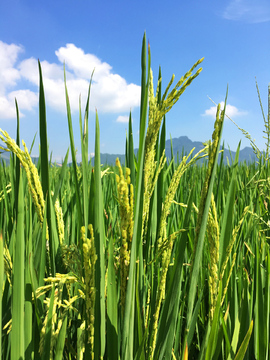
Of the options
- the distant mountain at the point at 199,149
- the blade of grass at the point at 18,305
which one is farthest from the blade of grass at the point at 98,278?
the distant mountain at the point at 199,149

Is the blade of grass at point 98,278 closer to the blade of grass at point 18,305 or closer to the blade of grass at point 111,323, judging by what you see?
the blade of grass at point 111,323

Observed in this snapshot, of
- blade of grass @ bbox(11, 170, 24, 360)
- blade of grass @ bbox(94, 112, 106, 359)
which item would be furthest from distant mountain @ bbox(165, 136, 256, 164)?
blade of grass @ bbox(11, 170, 24, 360)

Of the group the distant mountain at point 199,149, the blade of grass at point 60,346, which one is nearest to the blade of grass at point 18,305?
the blade of grass at point 60,346

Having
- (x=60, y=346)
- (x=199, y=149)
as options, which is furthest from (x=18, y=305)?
(x=199, y=149)

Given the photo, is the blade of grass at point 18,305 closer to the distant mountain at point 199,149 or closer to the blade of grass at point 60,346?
the blade of grass at point 60,346

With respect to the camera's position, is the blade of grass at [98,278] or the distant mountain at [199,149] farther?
the distant mountain at [199,149]

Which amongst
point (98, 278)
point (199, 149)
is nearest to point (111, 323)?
point (98, 278)

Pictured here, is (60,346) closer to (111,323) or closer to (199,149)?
(111,323)

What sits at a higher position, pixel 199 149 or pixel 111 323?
pixel 199 149

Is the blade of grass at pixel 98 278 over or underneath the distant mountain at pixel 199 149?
underneath

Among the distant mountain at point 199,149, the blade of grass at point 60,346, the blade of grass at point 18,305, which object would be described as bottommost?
the blade of grass at point 60,346

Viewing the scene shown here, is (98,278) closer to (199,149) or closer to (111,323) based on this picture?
(111,323)

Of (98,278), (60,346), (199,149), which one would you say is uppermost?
(199,149)

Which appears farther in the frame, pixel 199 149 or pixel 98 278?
pixel 199 149
